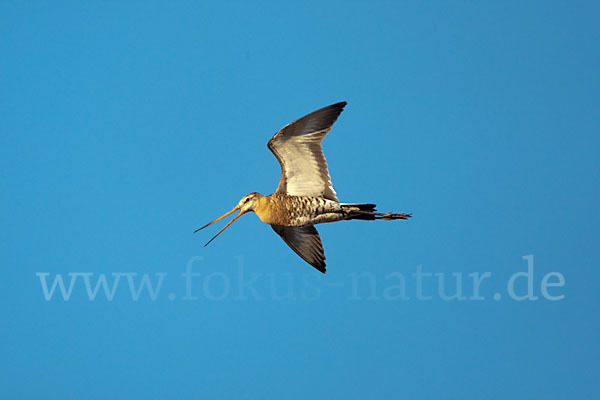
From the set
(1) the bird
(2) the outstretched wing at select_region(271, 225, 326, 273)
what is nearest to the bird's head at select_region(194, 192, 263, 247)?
(1) the bird

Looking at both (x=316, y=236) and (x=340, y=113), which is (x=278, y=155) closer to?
(x=340, y=113)

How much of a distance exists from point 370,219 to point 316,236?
180cm

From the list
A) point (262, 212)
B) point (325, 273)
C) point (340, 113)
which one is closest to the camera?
point (340, 113)

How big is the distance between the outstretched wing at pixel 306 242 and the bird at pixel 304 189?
0.89m

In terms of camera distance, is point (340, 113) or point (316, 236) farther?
point (316, 236)

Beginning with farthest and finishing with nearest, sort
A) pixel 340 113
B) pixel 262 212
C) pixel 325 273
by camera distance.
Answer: pixel 325 273 → pixel 262 212 → pixel 340 113

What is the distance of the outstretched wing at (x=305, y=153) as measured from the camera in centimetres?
1261

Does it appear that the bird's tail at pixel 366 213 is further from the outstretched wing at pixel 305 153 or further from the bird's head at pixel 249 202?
the bird's head at pixel 249 202

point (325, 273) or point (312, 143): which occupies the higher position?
point (312, 143)

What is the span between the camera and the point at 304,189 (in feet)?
43.8

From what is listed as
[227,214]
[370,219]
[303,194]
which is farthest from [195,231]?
[370,219]

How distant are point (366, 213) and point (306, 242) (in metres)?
2.04

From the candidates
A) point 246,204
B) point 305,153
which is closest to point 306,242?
point 246,204

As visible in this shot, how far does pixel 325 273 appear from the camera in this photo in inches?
575
